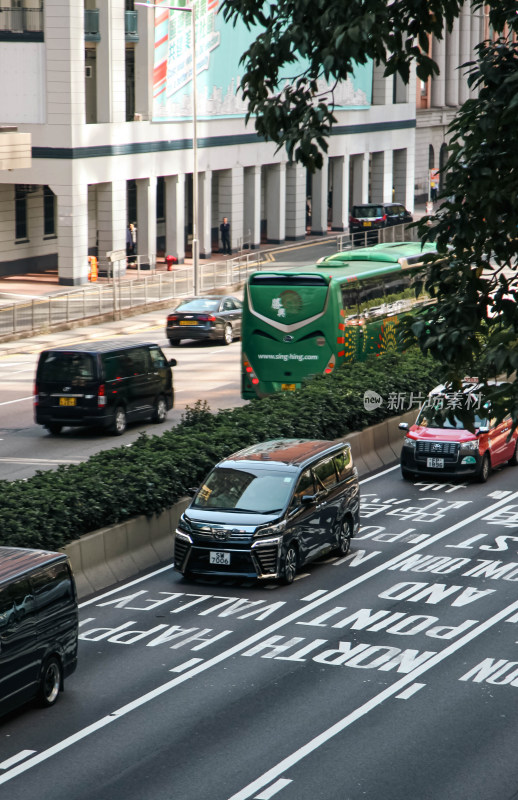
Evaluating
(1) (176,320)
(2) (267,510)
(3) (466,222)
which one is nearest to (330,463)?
(2) (267,510)

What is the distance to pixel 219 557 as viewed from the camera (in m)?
20.3

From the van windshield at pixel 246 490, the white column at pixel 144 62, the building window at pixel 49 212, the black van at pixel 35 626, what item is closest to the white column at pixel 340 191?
the white column at pixel 144 62

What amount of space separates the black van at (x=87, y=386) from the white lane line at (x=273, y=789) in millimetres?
18801

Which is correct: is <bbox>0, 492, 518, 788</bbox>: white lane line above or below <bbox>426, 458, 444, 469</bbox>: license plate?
below

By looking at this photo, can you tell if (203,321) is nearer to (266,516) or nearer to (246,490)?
(246,490)

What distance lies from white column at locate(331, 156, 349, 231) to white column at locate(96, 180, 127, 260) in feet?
84.8

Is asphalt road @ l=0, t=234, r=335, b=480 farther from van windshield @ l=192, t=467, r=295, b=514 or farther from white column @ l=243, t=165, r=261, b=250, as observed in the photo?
white column @ l=243, t=165, r=261, b=250

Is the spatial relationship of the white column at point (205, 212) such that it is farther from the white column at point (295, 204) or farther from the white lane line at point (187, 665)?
the white lane line at point (187, 665)

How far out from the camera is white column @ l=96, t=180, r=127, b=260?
6256 centimetres

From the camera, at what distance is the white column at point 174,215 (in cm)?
6906

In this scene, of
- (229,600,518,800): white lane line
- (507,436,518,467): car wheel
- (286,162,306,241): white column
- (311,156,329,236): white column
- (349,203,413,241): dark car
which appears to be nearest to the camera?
(229,600,518,800): white lane line

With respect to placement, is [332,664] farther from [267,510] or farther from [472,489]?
[472,489]

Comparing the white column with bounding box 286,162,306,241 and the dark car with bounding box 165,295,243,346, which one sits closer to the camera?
the dark car with bounding box 165,295,243,346

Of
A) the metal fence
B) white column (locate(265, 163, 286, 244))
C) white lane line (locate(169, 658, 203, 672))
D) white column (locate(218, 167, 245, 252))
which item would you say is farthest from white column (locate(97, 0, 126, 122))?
white lane line (locate(169, 658, 203, 672))
